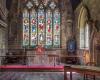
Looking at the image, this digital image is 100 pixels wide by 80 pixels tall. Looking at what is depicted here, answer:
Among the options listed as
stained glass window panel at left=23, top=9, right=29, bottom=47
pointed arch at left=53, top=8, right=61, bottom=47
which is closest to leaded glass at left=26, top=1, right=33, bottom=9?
stained glass window panel at left=23, top=9, right=29, bottom=47

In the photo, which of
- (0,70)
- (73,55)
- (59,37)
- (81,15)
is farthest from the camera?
(59,37)

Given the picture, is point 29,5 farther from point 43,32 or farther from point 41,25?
point 43,32

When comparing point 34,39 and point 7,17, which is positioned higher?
point 7,17

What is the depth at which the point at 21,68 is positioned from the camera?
1602cm

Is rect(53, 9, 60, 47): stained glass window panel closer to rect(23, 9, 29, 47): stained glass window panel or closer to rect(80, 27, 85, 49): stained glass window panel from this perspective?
rect(23, 9, 29, 47): stained glass window panel

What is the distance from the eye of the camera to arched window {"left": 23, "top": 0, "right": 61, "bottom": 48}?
72.0ft

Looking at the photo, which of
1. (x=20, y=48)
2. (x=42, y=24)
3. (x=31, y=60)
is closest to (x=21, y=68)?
(x=31, y=60)

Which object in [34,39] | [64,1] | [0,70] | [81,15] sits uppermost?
[64,1]

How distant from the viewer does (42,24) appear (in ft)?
72.4

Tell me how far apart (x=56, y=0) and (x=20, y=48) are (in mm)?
4934

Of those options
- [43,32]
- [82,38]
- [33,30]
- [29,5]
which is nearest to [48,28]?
[43,32]

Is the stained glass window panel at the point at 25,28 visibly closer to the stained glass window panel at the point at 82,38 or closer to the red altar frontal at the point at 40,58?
the red altar frontal at the point at 40,58

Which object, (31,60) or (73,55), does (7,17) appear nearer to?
(31,60)

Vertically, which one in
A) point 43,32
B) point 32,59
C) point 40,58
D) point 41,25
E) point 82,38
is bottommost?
point 32,59
